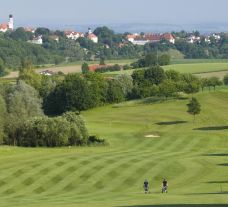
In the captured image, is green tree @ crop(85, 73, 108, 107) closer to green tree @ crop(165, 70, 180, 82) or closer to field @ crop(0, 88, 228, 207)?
green tree @ crop(165, 70, 180, 82)

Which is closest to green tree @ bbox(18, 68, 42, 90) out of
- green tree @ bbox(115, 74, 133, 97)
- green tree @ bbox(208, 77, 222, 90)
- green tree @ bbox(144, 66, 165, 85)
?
green tree @ bbox(115, 74, 133, 97)

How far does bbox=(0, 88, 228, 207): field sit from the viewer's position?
50.7m

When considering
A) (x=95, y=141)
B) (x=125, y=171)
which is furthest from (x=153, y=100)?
(x=125, y=171)

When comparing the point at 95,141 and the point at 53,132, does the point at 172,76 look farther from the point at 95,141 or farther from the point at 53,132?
the point at 53,132

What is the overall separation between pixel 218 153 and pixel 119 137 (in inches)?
801

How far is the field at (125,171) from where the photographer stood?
50.7 metres

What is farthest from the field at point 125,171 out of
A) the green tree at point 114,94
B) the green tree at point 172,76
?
the green tree at point 172,76

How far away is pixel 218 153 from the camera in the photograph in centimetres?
7638

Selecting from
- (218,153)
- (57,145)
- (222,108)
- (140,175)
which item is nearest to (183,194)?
(140,175)

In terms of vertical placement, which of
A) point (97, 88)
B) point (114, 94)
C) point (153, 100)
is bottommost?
point (153, 100)

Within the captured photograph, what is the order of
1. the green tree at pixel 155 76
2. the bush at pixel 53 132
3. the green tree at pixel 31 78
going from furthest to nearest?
the green tree at pixel 155 76
the green tree at pixel 31 78
the bush at pixel 53 132

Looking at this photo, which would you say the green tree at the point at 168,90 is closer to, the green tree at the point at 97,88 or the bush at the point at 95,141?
the green tree at the point at 97,88

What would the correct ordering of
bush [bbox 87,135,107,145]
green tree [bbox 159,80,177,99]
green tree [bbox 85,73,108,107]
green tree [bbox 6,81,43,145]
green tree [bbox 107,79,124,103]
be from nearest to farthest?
bush [bbox 87,135,107,145]
green tree [bbox 6,81,43,145]
green tree [bbox 159,80,177,99]
green tree [bbox 85,73,108,107]
green tree [bbox 107,79,124,103]

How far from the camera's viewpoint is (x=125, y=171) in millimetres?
64000
